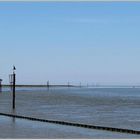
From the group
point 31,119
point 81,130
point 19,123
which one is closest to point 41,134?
point 81,130

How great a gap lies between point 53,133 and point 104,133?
2.35m

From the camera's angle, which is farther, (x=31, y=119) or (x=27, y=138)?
(x=31, y=119)

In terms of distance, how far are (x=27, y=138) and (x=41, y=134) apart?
145cm

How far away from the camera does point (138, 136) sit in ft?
69.1

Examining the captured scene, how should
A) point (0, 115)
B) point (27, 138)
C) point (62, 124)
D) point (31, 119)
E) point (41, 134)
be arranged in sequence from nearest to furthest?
1. point (27, 138)
2. point (41, 134)
3. point (62, 124)
4. point (31, 119)
5. point (0, 115)

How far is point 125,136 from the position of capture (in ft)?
69.5

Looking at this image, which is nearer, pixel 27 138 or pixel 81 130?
pixel 27 138

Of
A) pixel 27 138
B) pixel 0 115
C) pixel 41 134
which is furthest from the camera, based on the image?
pixel 0 115

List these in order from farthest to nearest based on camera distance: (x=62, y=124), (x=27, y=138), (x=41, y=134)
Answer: (x=62, y=124)
(x=41, y=134)
(x=27, y=138)

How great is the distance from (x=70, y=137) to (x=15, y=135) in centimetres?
249

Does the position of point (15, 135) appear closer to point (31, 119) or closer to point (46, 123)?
point (46, 123)

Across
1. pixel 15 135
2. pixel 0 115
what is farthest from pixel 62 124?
pixel 0 115

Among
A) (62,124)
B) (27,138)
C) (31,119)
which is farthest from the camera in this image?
(31,119)

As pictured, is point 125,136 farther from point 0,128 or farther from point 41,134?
point 0,128
